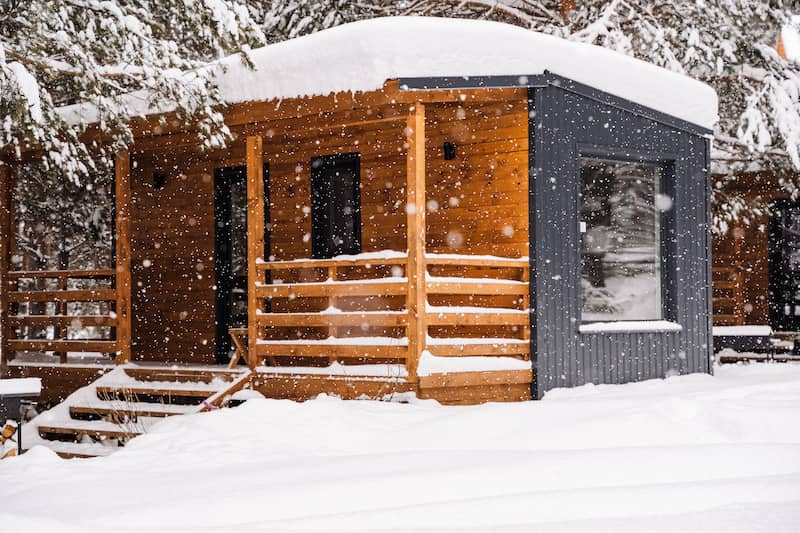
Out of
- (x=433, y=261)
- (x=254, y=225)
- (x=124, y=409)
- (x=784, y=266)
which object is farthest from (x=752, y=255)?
(x=124, y=409)

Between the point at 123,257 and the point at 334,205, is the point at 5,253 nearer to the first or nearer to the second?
the point at 123,257

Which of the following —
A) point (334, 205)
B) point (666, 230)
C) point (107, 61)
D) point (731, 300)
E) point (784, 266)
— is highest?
point (107, 61)

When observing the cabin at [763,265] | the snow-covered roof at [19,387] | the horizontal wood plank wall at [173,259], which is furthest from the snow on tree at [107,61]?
the cabin at [763,265]

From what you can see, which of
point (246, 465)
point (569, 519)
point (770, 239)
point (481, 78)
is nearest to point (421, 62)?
point (481, 78)

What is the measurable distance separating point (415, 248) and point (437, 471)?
3409 millimetres

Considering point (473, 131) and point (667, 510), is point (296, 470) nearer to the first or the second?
point (667, 510)

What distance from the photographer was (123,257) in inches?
449

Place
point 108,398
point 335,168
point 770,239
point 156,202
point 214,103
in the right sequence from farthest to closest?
point 770,239
point 156,202
point 335,168
point 108,398
point 214,103

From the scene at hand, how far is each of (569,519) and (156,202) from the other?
9966mm

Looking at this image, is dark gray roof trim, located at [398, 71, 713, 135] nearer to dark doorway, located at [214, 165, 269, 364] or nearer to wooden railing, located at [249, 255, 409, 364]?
wooden railing, located at [249, 255, 409, 364]

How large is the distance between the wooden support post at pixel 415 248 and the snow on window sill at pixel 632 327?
2.30 meters

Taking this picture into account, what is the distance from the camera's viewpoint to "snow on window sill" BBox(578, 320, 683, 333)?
10.7 m

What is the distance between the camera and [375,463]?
6.47 metres

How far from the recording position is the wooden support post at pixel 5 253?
40.2 feet
